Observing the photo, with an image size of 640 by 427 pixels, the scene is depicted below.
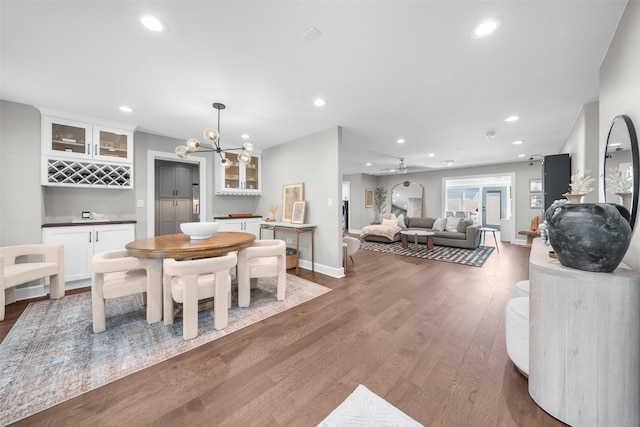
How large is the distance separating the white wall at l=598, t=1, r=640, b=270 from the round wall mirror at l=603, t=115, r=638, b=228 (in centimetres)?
7

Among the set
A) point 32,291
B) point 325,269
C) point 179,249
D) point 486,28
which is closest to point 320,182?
point 325,269

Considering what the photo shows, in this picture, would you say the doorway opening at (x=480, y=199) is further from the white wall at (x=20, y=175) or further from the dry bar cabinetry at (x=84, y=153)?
the white wall at (x=20, y=175)

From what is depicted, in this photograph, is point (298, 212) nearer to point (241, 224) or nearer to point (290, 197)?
point (290, 197)

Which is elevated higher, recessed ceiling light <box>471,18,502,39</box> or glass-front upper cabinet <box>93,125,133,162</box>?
recessed ceiling light <box>471,18,502,39</box>

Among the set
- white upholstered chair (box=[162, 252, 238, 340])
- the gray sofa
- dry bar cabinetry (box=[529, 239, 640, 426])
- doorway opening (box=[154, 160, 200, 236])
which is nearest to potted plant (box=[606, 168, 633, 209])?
dry bar cabinetry (box=[529, 239, 640, 426])

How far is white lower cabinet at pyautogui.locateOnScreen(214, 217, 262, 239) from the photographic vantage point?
4.90 m

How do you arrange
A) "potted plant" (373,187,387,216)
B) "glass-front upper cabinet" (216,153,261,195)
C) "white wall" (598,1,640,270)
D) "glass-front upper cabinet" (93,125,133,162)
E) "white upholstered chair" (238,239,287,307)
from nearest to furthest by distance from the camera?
"white wall" (598,1,640,270), "white upholstered chair" (238,239,287,307), "glass-front upper cabinet" (93,125,133,162), "glass-front upper cabinet" (216,153,261,195), "potted plant" (373,187,387,216)

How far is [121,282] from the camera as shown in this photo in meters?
2.22

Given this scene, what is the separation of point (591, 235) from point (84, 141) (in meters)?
5.47

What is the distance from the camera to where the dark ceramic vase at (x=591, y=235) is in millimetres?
1158

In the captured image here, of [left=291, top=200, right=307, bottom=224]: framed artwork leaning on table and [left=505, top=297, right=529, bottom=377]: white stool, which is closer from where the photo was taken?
[left=505, top=297, right=529, bottom=377]: white stool

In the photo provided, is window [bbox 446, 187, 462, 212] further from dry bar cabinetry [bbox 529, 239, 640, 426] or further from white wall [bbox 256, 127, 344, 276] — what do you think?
dry bar cabinetry [bbox 529, 239, 640, 426]

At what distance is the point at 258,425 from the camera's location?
1275mm

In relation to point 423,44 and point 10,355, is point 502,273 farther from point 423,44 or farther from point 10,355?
point 10,355
